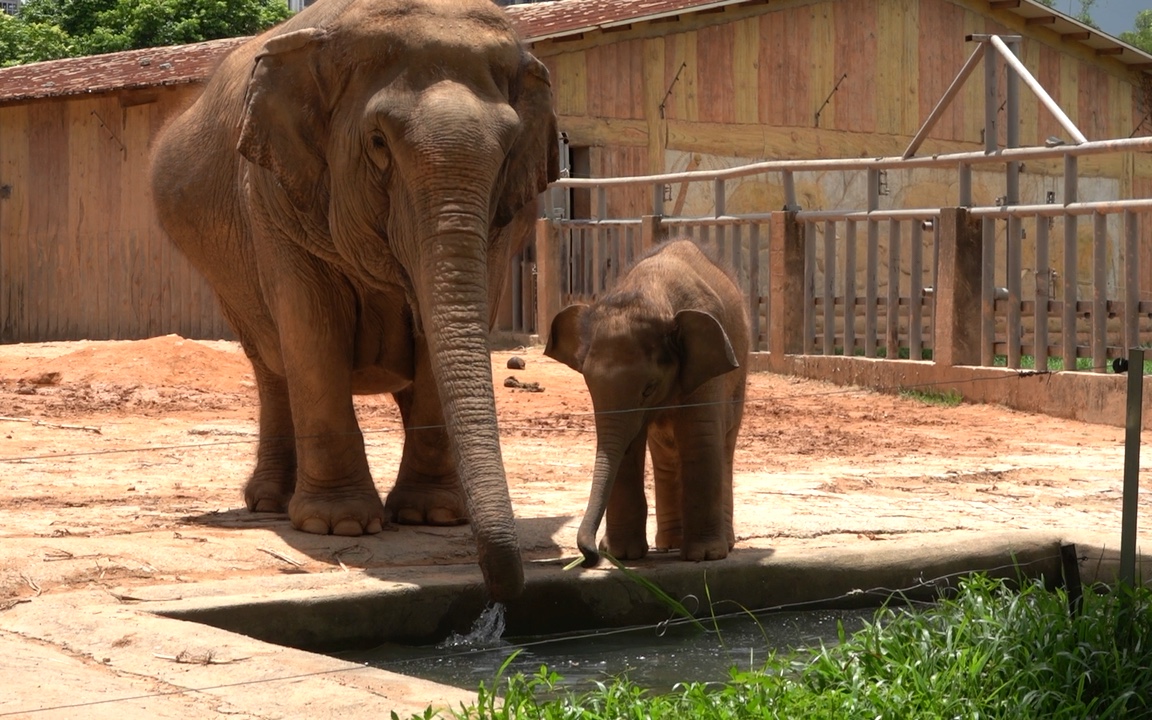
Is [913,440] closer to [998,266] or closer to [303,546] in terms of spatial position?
[303,546]

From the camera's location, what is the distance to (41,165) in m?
21.3

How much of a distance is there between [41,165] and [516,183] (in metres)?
15.8

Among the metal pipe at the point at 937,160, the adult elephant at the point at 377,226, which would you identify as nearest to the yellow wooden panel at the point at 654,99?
the metal pipe at the point at 937,160

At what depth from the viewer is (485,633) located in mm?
6188

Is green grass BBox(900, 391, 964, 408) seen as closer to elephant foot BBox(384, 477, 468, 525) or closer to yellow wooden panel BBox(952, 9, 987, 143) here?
elephant foot BBox(384, 477, 468, 525)

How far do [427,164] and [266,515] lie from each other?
245cm

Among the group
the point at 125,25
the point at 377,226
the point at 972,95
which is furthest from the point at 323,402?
the point at 125,25

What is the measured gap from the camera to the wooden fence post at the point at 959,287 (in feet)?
43.9

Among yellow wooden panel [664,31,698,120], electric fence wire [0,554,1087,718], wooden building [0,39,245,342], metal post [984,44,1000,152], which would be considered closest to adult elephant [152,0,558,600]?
electric fence wire [0,554,1087,718]

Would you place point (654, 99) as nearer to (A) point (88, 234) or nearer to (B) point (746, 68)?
(B) point (746, 68)

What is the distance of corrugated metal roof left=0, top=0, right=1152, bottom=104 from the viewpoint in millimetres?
19266

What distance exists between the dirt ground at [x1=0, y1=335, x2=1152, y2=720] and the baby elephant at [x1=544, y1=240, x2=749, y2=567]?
283mm

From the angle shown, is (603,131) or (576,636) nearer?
(576,636)

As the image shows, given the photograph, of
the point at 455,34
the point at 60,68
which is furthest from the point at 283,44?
the point at 60,68
